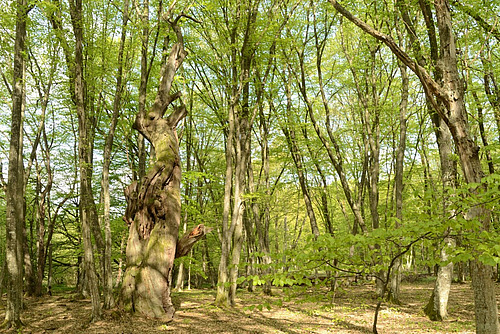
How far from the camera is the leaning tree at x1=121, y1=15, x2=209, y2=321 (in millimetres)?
7422

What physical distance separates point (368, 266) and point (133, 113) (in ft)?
45.7

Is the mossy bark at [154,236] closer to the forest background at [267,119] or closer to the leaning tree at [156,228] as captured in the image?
the leaning tree at [156,228]

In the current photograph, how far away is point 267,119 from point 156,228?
10.5m

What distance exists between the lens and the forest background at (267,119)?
140 inches

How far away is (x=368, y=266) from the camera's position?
368 centimetres

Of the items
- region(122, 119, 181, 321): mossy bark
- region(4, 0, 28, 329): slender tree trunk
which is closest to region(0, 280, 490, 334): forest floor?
region(122, 119, 181, 321): mossy bark

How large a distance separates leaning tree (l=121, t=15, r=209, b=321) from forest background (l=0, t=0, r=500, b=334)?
0.73 metres

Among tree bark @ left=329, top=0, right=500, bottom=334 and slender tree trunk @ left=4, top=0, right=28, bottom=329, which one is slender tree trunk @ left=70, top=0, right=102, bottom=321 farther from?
tree bark @ left=329, top=0, right=500, bottom=334

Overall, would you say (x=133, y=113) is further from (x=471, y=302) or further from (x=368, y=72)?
(x=471, y=302)

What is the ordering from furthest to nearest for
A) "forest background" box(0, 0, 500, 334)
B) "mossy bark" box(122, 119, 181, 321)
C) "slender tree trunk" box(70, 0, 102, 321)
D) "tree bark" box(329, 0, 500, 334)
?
"mossy bark" box(122, 119, 181, 321) → "slender tree trunk" box(70, 0, 102, 321) → "tree bark" box(329, 0, 500, 334) → "forest background" box(0, 0, 500, 334)

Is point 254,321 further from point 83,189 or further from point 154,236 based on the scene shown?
point 83,189

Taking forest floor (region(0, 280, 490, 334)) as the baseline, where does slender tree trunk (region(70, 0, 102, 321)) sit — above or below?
above

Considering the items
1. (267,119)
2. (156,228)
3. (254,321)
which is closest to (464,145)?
(156,228)

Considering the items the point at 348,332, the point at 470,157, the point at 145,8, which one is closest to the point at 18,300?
the point at 348,332
